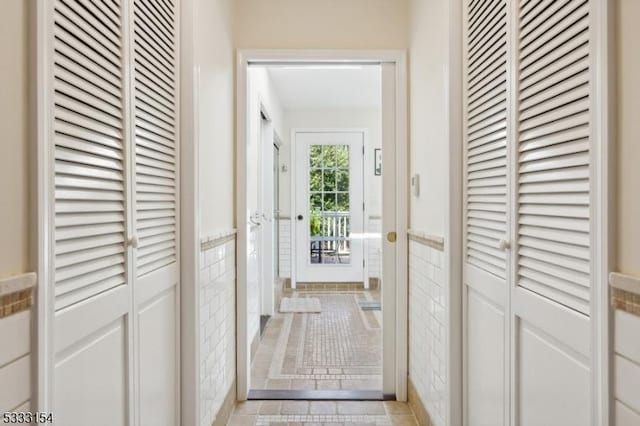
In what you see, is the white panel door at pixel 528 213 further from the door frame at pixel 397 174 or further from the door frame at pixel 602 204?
the door frame at pixel 397 174

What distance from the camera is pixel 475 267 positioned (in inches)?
64.8

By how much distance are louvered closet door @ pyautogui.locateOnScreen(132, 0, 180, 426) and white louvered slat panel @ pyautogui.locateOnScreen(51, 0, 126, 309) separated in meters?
0.12

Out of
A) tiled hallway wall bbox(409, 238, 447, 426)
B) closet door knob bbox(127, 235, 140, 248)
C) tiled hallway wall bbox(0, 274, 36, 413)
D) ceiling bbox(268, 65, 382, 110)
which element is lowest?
tiled hallway wall bbox(409, 238, 447, 426)

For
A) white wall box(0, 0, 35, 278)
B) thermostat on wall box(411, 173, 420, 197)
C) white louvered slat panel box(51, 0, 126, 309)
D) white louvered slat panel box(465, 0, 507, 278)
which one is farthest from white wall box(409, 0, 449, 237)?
white wall box(0, 0, 35, 278)

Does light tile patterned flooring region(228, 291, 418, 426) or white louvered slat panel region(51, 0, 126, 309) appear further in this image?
light tile patterned flooring region(228, 291, 418, 426)

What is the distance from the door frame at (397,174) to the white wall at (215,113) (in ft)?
0.17

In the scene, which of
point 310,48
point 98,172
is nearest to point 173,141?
point 98,172

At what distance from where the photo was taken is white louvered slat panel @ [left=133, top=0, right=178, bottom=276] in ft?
4.38

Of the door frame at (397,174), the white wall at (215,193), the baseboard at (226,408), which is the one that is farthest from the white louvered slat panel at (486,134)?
the baseboard at (226,408)

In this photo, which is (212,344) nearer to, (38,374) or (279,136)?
(38,374)

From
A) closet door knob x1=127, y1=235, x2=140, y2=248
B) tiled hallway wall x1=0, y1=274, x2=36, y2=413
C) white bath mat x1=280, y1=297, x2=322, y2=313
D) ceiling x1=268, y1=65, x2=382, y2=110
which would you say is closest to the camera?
tiled hallway wall x1=0, y1=274, x2=36, y2=413

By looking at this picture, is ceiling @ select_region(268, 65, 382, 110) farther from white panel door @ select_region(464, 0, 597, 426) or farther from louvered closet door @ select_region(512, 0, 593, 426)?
louvered closet door @ select_region(512, 0, 593, 426)

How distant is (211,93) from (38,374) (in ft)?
4.76

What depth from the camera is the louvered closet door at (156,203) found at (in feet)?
4.38
